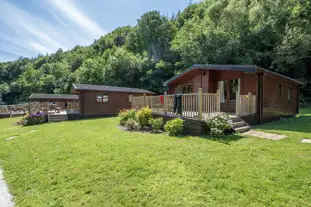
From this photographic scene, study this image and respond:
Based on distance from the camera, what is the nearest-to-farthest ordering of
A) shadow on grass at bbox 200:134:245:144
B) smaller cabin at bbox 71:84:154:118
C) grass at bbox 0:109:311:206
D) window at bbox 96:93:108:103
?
grass at bbox 0:109:311:206 → shadow on grass at bbox 200:134:245:144 → smaller cabin at bbox 71:84:154:118 → window at bbox 96:93:108:103

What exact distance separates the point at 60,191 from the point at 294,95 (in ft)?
47.4

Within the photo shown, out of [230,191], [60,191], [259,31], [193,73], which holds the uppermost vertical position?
[259,31]

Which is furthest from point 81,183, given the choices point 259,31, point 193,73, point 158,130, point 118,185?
point 259,31

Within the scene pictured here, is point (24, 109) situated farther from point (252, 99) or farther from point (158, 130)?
point (252, 99)

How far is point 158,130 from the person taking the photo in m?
7.29

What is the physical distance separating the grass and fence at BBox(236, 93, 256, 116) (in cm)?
234

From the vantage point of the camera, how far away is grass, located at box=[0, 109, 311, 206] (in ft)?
8.14

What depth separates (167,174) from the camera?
10.3 feet

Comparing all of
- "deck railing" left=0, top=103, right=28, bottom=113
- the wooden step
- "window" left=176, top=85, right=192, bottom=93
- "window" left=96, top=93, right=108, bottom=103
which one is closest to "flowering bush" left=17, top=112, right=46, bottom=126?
"window" left=96, top=93, right=108, bottom=103

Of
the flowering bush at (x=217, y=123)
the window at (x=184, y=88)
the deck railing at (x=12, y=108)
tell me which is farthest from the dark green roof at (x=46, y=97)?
the flowering bush at (x=217, y=123)

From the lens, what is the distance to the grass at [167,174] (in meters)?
2.48

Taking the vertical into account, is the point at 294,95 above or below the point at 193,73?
below

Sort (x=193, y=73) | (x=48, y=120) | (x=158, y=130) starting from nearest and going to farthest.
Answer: (x=158, y=130)
(x=193, y=73)
(x=48, y=120)

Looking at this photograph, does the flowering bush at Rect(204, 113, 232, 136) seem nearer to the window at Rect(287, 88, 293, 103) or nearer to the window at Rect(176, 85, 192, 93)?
the window at Rect(176, 85, 192, 93)
